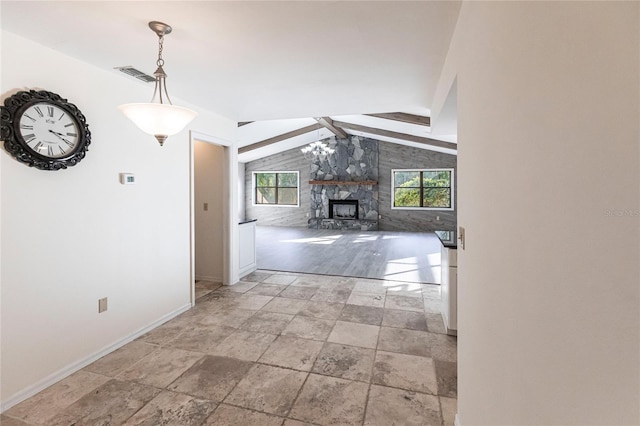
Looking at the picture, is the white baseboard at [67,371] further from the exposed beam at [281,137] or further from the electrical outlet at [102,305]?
the exposed beam at [281,137]

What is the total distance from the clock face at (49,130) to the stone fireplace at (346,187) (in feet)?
30.1

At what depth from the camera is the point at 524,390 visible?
2.70 feet

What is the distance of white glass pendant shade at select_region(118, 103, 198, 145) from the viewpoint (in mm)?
1879

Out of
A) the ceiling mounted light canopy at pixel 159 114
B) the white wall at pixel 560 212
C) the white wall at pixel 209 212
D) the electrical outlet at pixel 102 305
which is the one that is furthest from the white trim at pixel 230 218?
the white wall at pixel 560 212

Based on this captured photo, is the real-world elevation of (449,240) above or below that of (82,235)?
below

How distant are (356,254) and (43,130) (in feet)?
18.0

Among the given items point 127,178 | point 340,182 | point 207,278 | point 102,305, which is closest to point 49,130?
point 127,178

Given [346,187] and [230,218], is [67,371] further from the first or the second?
[346,187]

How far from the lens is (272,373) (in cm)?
234

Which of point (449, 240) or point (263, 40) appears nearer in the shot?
point (263, 40)

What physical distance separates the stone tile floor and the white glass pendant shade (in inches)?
69.4

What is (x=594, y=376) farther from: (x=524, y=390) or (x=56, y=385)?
(x=56, y=385)

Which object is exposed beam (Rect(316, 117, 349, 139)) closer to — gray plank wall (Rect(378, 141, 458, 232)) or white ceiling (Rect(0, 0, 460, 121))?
gray plank wall (Rect(378, 141, 458, 232))

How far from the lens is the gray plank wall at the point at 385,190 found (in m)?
10.3
